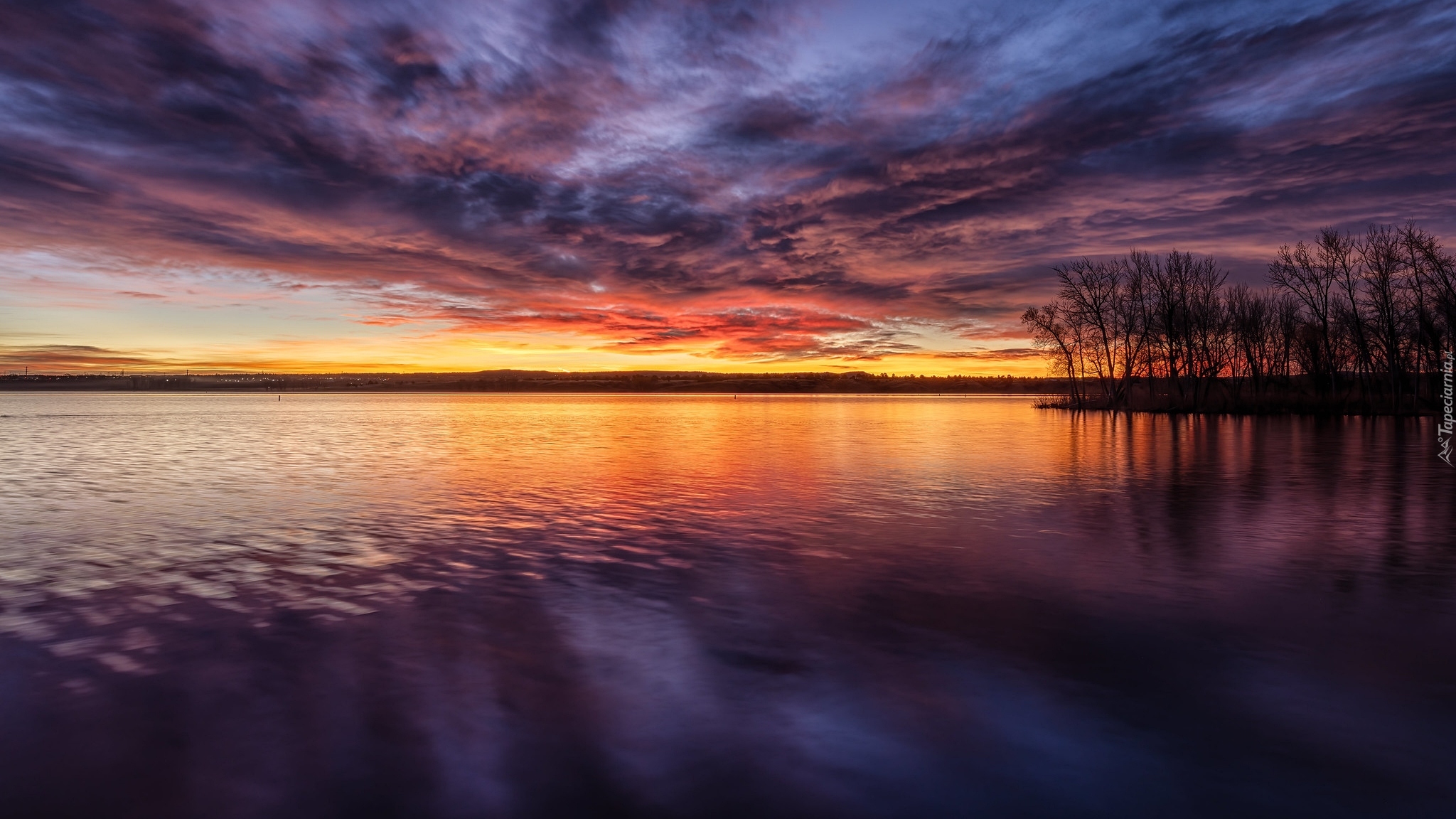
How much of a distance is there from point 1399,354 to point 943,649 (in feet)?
258

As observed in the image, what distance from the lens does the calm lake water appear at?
4871 millimetres

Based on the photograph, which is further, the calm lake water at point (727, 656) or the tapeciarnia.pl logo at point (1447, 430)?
the tapeciarnia.pl logo at point (1447, 430)

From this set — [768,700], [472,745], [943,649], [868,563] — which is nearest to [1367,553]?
[868,563]

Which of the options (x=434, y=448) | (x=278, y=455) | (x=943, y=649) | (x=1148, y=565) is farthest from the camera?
(x=434, y=448)

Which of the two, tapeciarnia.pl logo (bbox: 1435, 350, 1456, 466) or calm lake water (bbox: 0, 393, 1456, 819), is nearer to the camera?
calm lake water (bbox: 0, 393, 1456, 819)

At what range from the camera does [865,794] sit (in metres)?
4.75

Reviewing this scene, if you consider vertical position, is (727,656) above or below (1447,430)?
above

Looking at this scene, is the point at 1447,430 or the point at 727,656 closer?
the point at 727,656

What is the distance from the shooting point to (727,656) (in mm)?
7289

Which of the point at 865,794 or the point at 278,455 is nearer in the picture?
the point at 865,794

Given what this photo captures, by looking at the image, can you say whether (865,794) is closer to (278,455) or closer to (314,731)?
(314,731)

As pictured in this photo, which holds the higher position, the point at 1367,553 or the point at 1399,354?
the point at 1399,354

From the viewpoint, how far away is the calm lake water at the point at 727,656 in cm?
487

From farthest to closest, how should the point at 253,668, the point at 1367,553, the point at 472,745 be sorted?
the point at 1367,553, the point at 253,668, the point at 472,745
